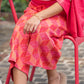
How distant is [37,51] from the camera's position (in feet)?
6.64

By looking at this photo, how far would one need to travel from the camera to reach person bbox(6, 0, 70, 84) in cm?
201

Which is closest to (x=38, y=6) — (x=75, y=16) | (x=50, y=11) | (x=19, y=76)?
(x=50, y=11)

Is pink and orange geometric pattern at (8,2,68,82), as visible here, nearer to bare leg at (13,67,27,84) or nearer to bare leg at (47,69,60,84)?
bare leg at (13,67,27,84)

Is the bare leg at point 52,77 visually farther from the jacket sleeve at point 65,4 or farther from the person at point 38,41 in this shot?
the jacket sleeve at point 65,4

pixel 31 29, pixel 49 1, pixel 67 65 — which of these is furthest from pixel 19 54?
pixel 67 65

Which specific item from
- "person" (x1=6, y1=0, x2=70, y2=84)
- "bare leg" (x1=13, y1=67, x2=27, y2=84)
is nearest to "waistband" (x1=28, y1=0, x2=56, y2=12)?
"person" (x1=6, y1=0, x2=70, y2=84)

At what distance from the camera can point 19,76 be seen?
6.59 feet

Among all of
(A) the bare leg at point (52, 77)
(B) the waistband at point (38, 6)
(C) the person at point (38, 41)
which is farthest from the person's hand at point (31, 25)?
(A) the bare leg at point (52, 77)

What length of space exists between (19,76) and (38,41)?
0.27 metres

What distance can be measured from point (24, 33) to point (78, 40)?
46cm

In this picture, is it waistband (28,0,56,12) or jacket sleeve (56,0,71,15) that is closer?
jacket sleeve (56,0,71,15)

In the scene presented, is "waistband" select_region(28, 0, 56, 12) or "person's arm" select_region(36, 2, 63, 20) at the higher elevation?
"waistband" select_region(28, 0, 56, 12)

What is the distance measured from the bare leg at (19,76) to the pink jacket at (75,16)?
49 centimetres

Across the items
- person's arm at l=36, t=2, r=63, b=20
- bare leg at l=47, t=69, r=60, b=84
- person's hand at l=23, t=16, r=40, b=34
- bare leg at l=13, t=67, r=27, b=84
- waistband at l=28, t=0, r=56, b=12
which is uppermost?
waistband at l=28, t=0, r=56, b=12
